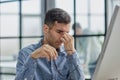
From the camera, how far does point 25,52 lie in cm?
172

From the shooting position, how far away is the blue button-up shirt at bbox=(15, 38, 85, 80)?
1.56 meters

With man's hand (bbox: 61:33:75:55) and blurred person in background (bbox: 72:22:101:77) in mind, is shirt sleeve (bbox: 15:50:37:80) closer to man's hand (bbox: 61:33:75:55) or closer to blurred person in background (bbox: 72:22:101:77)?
man's hand (bbox: 61:33:75:55)

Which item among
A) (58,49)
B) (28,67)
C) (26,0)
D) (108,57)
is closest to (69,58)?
(58,49)

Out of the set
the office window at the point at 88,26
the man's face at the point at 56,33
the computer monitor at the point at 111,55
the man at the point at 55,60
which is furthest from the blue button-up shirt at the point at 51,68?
the office window at the point at 88,26

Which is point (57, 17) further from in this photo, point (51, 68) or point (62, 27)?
point (51, 68)

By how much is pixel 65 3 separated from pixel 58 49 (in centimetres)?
116

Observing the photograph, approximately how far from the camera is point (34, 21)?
3086mm

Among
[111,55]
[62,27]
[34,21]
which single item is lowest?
[111,55]

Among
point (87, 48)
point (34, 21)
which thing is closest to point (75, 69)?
point (87, 48)

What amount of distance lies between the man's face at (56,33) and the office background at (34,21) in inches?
35.1

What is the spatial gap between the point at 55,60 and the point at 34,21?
143cm

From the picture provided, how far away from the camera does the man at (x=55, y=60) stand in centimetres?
156

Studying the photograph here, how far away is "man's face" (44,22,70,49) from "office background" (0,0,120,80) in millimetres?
892

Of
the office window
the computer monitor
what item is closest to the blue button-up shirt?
the computer monitor
